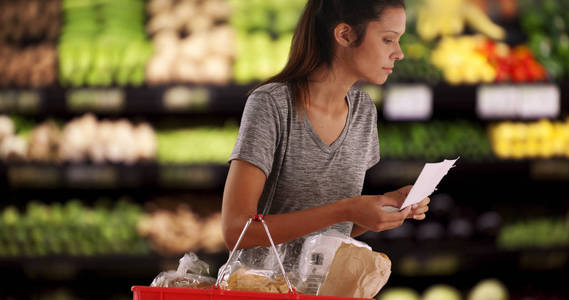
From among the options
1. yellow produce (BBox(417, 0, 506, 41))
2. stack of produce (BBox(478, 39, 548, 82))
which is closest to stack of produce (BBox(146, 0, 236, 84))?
yellow produce (BBox(417, 0, 506, 41))

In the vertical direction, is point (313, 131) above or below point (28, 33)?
below

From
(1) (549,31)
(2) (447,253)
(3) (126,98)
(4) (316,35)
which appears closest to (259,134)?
(4) (316,35)

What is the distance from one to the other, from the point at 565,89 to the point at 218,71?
179cm

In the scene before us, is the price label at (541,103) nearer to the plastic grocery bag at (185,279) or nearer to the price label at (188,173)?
the price label at (188,173)

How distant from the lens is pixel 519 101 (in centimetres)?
362

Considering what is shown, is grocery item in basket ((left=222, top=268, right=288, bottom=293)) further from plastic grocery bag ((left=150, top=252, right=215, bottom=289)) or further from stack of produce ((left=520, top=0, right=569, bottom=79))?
stack of produce ((left=520, top=0, right=569, bottom=79))

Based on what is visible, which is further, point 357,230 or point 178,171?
point 178,171

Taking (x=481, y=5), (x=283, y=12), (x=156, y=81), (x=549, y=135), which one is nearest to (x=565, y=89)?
(x=549, y=135)

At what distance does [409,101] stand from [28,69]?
2003 mm

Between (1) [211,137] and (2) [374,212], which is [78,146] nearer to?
(1) [211,137]

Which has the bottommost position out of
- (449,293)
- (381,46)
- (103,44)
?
(449,293)

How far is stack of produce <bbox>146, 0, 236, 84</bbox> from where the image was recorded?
3666 mm

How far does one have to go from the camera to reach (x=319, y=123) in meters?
1.48

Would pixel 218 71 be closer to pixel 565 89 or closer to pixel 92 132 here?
pixel 92 132
